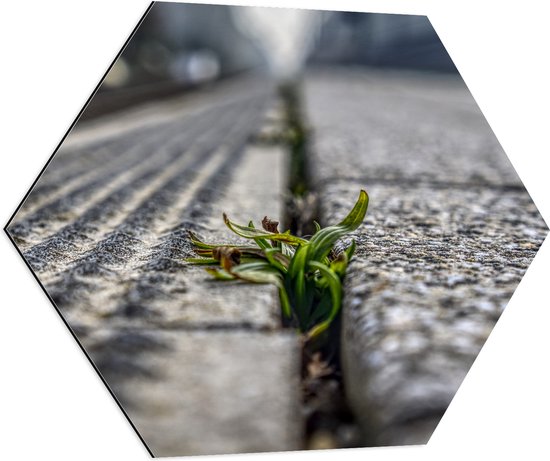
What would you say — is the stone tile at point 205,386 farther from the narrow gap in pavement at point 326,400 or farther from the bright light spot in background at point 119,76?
the bright light spot in background at point 119,76

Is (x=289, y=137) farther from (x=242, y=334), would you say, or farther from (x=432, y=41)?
(x=432, y=41)

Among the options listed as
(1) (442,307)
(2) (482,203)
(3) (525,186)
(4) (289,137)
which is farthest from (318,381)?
(4) (289,137)

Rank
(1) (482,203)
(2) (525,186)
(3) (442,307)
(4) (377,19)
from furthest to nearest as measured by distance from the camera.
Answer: (4) (377,19) → (2) (525,186) → (1) (482,203) → (3) (442,307)

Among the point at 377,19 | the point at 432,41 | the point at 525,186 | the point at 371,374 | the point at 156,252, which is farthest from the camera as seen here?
the point at 377,19

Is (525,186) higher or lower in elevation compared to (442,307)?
lower

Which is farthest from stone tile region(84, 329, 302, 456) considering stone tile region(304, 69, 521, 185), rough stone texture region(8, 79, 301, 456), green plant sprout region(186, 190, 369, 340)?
stone tile region(304, 69, 521, 185)

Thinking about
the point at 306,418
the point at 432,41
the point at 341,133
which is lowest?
the point at 432,41
